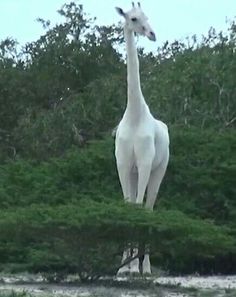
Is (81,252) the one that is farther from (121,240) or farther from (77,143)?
(77,143)

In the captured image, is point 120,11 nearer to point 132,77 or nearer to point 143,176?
point 132,77

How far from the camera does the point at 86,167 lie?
1788 centimetres

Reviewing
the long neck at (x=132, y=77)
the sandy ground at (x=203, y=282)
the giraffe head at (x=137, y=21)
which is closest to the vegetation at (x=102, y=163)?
the sandy ground at (x=203, y=282)

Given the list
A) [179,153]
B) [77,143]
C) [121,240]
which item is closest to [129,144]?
[121,240]

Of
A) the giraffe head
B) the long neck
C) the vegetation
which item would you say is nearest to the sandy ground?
the vegetation

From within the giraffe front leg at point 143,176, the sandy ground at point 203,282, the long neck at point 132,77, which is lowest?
the sandy ground at point 203,282

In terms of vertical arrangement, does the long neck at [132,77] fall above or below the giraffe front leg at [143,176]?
above

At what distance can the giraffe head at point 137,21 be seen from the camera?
13945 mm

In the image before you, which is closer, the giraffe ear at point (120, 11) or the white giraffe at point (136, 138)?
the white giraffe at point (136, 138)

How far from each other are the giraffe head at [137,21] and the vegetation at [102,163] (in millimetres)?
2273

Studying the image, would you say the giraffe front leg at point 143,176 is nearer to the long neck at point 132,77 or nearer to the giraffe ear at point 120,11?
the long neck at point 132,77

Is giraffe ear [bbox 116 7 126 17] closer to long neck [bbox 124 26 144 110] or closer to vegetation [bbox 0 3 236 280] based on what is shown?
long neck [bbox 124 26 144 110]

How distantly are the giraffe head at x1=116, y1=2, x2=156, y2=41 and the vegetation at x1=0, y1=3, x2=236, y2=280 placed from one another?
2.27 m

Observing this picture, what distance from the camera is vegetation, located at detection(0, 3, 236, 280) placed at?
39.1ft
